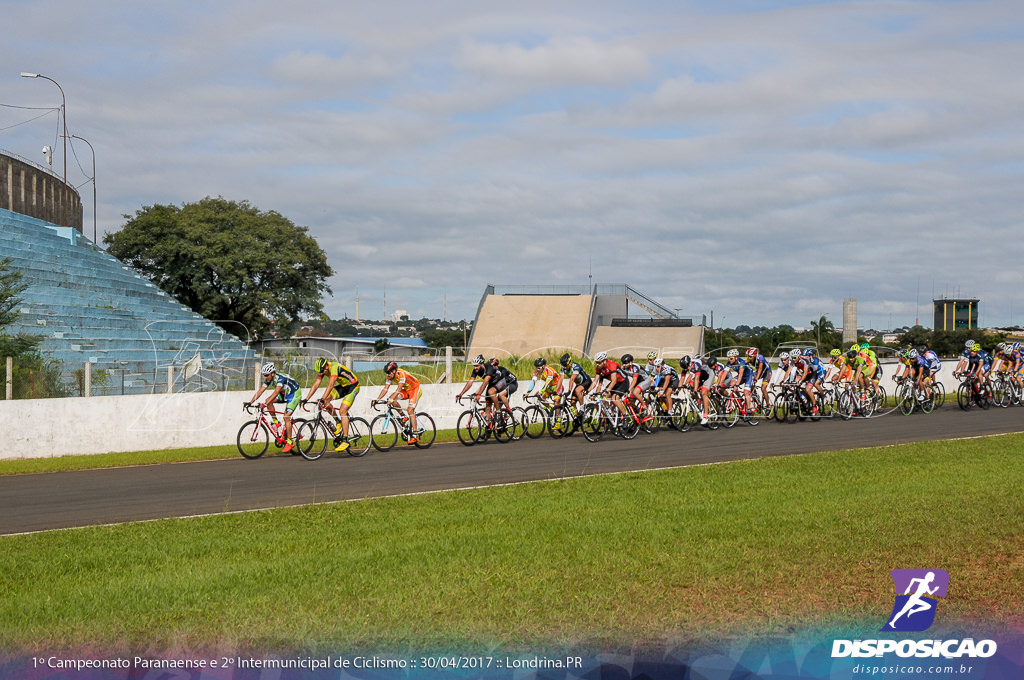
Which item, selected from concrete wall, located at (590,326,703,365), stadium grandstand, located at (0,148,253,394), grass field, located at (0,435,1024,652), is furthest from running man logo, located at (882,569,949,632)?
concrete wall, located at (590,326,703,365)

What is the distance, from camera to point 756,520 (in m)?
8.93

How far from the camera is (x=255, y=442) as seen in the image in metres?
17.9

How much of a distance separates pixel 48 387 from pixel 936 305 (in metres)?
74.3

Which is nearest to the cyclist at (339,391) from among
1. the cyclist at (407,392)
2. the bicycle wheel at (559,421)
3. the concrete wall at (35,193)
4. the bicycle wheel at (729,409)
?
the cyclist at (407,392)

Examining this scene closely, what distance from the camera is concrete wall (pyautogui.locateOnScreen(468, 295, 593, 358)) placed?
57.7m

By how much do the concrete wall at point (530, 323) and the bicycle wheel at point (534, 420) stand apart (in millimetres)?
33323

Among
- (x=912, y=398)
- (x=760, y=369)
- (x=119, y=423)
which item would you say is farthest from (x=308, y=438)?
(x=912, y=398)

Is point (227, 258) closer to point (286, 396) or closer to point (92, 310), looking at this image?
point (92, 310)

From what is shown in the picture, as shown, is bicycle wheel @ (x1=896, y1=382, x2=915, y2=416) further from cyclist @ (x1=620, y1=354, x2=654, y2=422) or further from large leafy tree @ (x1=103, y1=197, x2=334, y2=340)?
large leafy tree @ (x1=103, y1=197, x2=334, y2=340)

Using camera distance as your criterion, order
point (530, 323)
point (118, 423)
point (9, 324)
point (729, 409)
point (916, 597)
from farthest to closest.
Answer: point (530, 323) → point (9, 324) → point (729, 409) → point (118, 423) → point (916, 597)

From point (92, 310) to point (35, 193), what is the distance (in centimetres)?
1512

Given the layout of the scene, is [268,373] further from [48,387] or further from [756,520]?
[756,520]

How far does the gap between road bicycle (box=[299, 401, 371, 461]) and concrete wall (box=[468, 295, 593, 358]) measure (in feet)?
122

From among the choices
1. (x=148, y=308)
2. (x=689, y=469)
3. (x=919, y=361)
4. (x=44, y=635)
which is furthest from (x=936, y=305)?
(x=44, y=635)
